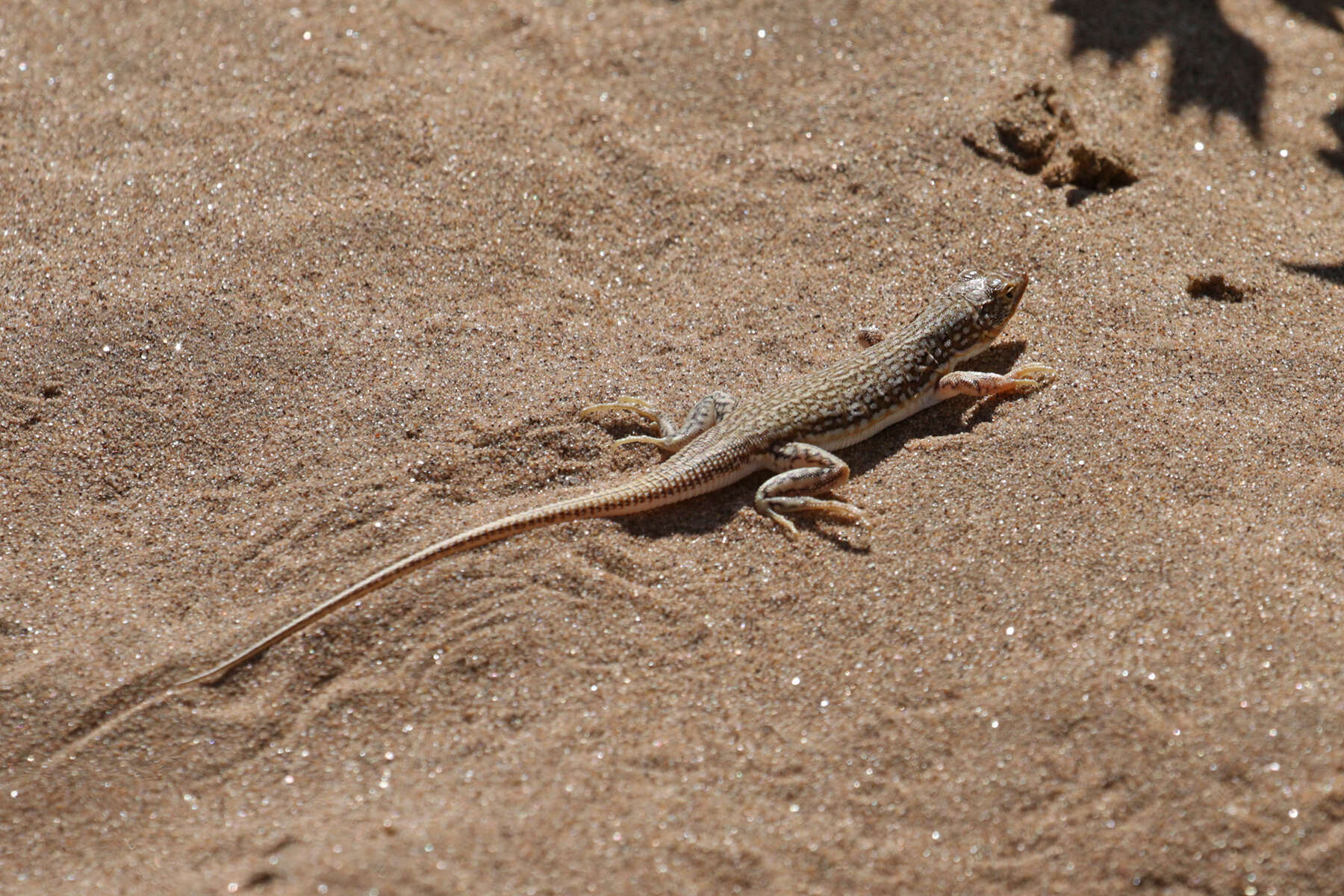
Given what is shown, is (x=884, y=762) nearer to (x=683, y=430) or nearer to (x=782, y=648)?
(x=782, y=648)

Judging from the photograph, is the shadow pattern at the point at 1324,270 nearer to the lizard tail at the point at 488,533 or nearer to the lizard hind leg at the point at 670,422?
the lizard hind leg at the point at 670,422

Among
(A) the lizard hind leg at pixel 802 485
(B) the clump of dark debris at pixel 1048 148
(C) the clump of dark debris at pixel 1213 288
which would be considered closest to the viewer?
(A) the lizard hind leg at pixel 802 485

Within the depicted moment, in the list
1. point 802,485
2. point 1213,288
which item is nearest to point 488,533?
point 802,485

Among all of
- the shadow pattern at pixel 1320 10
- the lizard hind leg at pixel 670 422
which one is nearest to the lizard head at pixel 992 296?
the lizard hind leg at pixel 670 422

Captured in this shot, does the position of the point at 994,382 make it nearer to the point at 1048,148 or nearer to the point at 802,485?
the point at 802,485

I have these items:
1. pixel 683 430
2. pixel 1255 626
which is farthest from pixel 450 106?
pixel 1255 626

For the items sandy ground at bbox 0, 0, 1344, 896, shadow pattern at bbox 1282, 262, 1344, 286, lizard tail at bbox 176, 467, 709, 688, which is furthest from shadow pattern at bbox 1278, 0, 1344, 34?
lizard tail at bbox 176, 467, 709, 688

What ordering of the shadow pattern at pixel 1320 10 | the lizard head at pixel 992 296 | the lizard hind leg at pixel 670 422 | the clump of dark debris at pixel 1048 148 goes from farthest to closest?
1. the shadow pattern at pixel 1320 10
2. the clump of dark debris at pixel 1048 148
3. the lizard head at pixel 992 296
4. the lizard hind leg at pixel 670 422

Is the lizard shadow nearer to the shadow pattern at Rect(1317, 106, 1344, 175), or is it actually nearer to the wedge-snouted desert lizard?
the wedge-snouted desert lizard
